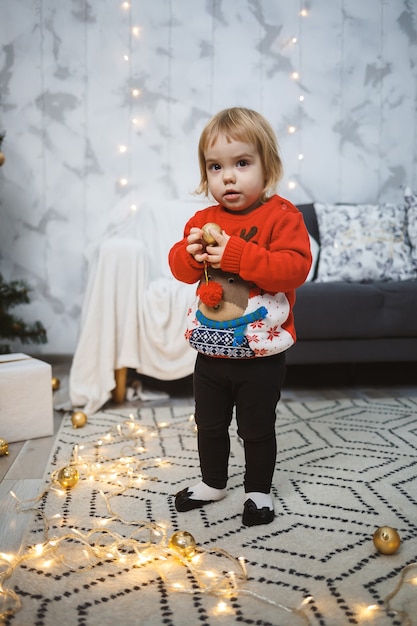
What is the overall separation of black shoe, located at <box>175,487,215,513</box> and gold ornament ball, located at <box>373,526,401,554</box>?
40cm

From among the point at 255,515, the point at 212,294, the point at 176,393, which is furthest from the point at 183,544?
the point at 176,393

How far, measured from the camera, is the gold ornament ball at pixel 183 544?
3.40 feet

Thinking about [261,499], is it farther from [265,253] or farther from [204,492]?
[265,253]

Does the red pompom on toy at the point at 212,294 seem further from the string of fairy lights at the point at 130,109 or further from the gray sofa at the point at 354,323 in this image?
the string of fairy lights at the point at 130,109

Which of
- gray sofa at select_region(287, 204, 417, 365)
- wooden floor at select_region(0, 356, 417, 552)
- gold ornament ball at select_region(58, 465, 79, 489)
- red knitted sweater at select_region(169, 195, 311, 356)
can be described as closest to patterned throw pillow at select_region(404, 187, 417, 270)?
gray sofa at select_region(287, 204, 417, 365)

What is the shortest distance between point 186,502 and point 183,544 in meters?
0.24

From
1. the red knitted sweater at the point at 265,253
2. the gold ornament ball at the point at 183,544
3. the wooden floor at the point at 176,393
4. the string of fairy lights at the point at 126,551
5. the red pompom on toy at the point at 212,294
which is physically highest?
the red knitted sweater at the point at 265,253

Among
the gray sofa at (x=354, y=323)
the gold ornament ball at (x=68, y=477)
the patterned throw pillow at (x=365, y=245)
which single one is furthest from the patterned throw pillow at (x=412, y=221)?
the gold ornament ball at (x=68, y=477)

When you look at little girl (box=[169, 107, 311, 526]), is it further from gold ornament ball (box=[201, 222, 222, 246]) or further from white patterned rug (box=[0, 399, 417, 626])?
white patterned rug (box=[0, 399, 417, 626])

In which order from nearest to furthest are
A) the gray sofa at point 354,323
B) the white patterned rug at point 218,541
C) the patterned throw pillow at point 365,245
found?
the white patterned rug at point 218,541 → the gray sofa at point 354,323 → the patterned throw pillow at point 365,245

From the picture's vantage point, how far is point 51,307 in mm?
2980

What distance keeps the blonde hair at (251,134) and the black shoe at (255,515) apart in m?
0.66

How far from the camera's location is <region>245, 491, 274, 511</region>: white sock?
123 cm

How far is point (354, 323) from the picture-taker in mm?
2242
